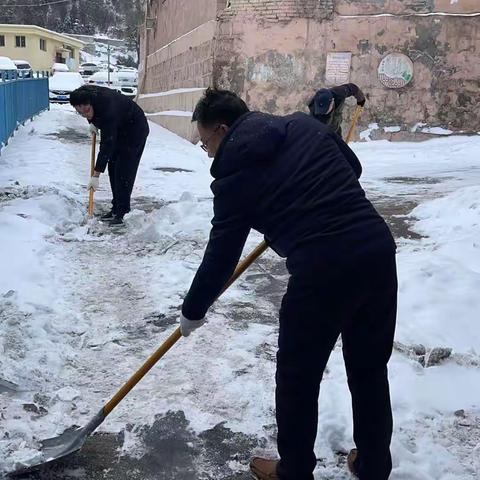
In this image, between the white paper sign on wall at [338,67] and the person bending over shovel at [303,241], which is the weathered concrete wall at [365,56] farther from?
the person bending over shovel at [303,241]

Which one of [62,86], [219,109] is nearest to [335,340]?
[219,109]

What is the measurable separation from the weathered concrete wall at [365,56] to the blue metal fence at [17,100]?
4.17 metres

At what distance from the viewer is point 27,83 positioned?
15.6m

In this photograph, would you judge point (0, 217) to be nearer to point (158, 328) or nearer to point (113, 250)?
point (113, 250)

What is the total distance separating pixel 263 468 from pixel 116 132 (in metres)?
4.39

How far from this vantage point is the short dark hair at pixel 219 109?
2.22 m

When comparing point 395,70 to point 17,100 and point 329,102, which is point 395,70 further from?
point 17,100

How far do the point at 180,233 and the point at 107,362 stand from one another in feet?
8.66

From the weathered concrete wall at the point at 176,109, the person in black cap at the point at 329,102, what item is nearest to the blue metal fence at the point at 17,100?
the weathered concrete wall at the point at 176,109

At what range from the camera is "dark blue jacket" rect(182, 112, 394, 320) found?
2055 mm

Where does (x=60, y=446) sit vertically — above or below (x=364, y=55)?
below

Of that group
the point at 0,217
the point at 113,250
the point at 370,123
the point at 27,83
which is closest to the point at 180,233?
the point at 113,250

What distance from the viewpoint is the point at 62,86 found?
2895 centimetres

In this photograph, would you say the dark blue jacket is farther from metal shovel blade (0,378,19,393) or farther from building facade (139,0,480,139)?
building facade (139,0,480,139)
